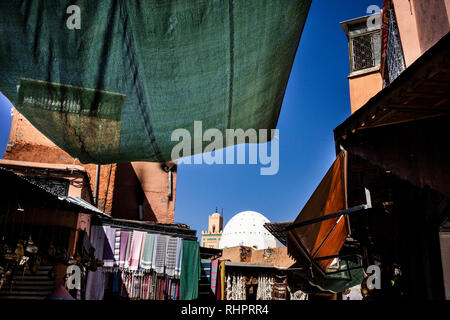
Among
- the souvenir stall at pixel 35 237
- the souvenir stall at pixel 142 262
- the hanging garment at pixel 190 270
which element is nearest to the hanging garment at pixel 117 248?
the souvenir stall at pixel 142 262

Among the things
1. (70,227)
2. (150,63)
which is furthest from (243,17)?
(70,227)

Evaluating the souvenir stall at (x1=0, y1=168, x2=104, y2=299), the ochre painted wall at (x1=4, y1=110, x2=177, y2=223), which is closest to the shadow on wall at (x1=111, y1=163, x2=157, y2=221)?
the ochre painted wall at (x1=4, y1=110, x2=177, y2=223)

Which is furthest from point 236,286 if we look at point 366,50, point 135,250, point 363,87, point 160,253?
point 366,50

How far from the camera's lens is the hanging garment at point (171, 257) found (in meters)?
10.3

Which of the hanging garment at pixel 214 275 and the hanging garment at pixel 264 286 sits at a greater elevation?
the hanging garment at pixel 214 275

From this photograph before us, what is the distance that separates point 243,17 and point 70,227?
25.7 ft

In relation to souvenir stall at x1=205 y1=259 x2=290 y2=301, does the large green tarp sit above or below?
above

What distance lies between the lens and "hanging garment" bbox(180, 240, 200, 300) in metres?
10.6

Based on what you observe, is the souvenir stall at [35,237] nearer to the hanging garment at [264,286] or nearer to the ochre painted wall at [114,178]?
the ochre painted wall at [114,178]

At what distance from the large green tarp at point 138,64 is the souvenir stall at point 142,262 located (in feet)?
22.2

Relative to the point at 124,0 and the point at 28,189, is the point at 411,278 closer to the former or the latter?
the point at 124,0

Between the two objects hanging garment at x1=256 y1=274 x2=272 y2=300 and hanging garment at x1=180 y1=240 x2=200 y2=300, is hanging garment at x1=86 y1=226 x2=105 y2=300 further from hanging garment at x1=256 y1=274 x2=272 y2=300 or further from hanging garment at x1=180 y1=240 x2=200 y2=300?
hanging garment at x1=256 y1=274 x2=272 y2=300

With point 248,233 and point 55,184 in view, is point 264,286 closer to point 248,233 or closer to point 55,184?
point 55,184

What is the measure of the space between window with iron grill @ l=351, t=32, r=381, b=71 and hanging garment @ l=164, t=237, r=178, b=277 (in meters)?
7.10
